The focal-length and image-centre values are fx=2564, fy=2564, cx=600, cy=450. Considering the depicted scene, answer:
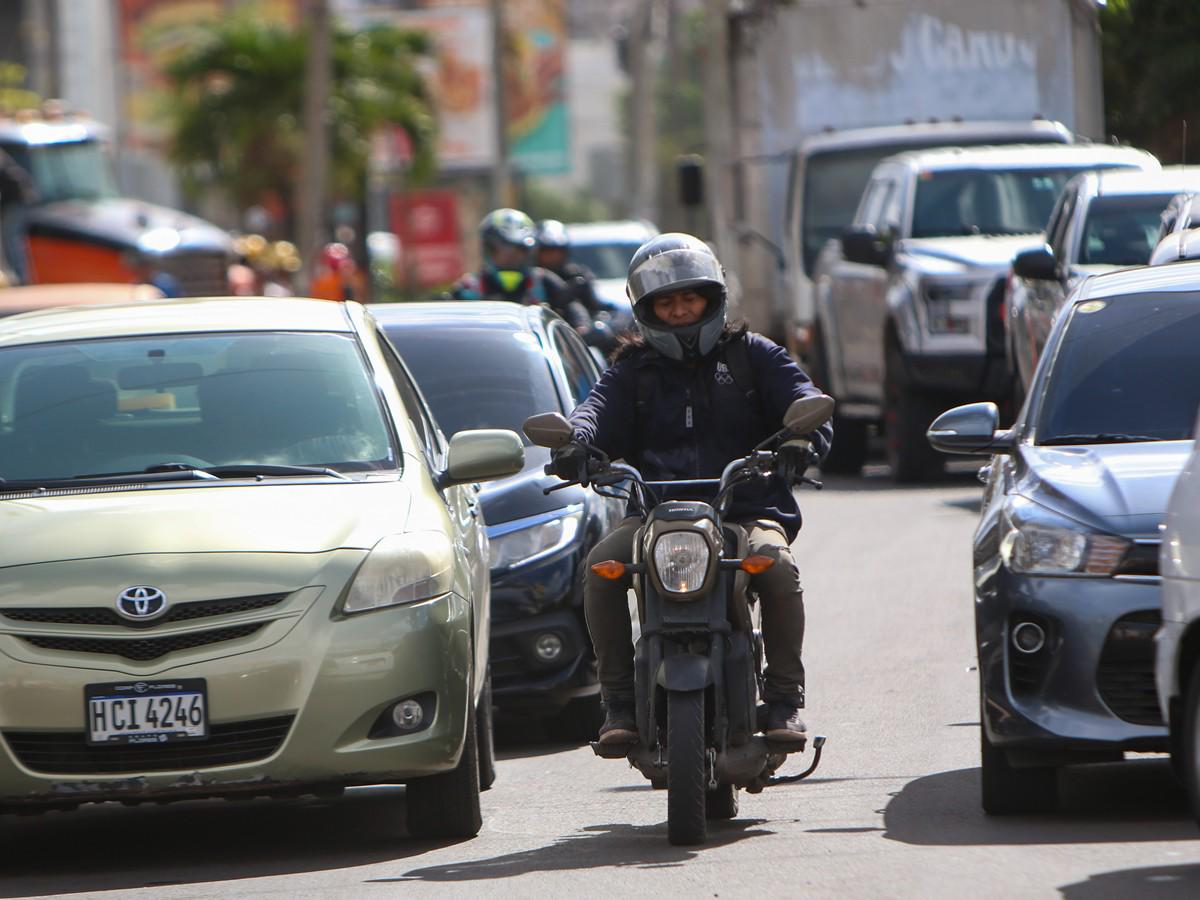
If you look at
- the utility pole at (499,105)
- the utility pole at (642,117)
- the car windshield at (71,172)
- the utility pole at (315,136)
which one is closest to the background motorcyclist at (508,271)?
the car windshield at (71,172)

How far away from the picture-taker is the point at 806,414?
713 centimetres

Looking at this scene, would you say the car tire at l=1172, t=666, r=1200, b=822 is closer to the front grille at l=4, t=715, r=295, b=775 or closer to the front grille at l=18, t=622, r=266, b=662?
the front grille at l=4, t=715, r=295, b=775

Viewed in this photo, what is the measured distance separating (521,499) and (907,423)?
9165 millimetres

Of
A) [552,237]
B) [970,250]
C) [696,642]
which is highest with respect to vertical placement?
[552,237]

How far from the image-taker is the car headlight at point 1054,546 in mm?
7066

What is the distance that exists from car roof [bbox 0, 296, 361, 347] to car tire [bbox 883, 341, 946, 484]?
9.86 metres

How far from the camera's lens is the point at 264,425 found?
314 inches

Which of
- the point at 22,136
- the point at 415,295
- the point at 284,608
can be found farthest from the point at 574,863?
the point at 415,295

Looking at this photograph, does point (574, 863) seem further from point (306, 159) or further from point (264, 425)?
point (306, 159)

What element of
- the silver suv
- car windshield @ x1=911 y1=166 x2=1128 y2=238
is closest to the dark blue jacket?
the silver suv

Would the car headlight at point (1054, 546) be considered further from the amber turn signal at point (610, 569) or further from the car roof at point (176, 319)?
the car roof at point (176, 319)

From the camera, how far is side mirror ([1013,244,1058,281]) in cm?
1424

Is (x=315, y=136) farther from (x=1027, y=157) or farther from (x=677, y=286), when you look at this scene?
(x=677, y=286)

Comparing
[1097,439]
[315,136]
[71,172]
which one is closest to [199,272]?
[71,172]
